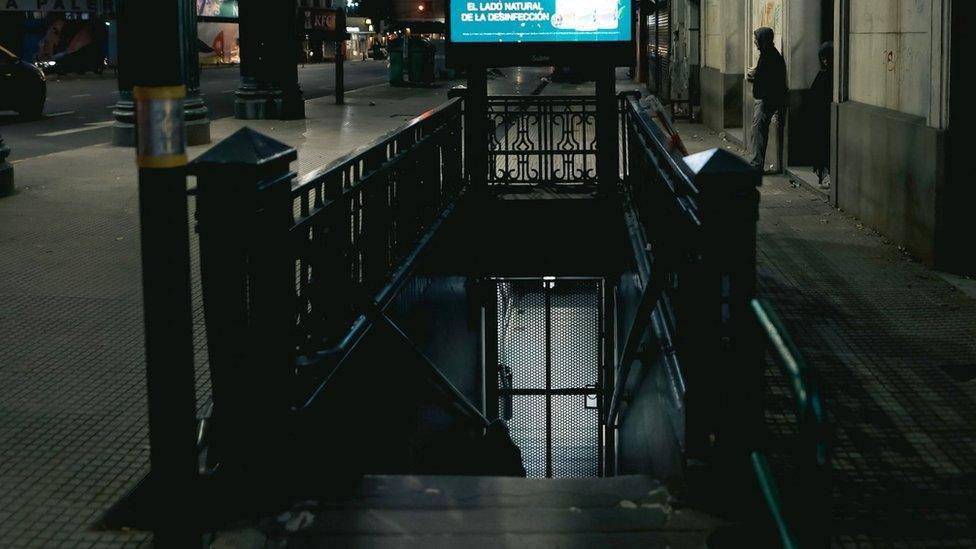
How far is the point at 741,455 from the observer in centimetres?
450

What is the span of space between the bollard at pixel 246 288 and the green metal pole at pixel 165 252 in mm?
937

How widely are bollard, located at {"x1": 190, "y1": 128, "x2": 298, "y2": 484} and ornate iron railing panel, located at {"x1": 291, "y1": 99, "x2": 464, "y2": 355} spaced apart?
30 centimetres

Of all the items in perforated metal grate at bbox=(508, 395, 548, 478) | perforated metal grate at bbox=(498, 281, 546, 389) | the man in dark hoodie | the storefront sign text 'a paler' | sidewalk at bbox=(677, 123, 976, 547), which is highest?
the storefront sign text 'a paler'

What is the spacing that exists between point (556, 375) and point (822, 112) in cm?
896

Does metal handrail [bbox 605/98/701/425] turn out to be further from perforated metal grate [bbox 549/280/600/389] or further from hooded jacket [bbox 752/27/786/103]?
perforated metal grate [bbox 549/280/600/389]

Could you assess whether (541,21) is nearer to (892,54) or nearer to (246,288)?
(892,54)

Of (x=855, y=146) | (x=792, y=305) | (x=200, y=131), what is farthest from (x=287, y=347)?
(x=200, y=131)

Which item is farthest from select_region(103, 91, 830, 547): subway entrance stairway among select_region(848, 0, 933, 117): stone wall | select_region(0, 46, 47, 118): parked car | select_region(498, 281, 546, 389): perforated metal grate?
select_region(0, 46, 47, 118): parked car

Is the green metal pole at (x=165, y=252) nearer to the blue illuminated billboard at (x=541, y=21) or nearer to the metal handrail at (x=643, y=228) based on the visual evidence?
the metal handrail at (x=643, y=228)

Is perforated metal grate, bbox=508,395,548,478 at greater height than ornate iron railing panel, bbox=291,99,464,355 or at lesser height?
lesser

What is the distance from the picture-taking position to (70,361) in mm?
6828

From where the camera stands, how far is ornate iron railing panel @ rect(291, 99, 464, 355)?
5.35 meters

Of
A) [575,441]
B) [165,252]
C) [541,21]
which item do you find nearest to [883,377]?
[165,252]

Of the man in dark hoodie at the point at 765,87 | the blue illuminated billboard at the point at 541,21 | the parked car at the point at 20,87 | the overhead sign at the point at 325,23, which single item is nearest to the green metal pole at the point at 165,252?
the blue illuminated billboard at the point at 541,21
